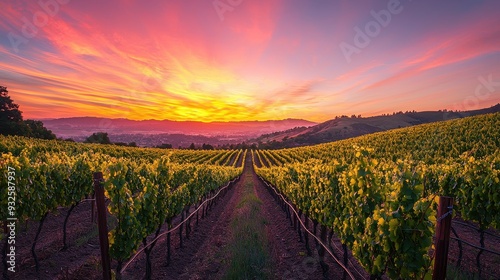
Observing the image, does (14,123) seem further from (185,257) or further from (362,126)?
(362,126)

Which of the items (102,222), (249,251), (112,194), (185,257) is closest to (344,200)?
(249,251)

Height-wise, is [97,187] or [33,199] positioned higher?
[97,187]

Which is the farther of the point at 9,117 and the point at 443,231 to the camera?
the point at 9,117

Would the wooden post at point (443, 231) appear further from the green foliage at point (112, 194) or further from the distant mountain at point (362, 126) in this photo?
the distant mountain at point (362, 126)

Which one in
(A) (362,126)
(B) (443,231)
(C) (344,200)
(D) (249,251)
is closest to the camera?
(B) (443,231)

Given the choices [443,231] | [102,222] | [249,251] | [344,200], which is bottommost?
[249,251]

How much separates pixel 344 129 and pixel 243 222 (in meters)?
132

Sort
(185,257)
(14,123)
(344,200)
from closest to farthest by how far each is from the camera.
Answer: (344,200)
(185,257)
(14,123)

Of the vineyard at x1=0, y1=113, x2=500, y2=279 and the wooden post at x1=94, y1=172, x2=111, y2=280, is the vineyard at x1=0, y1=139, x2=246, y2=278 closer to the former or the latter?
the vineyard at x1=0, y1=113, x2=500, y2=279

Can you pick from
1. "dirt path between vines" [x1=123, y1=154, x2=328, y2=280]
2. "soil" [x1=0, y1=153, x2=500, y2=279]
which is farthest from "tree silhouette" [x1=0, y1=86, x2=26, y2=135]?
"dirt path between vines" [x1=123, y1=154, x2=328, y2=280]

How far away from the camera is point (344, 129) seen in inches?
5379

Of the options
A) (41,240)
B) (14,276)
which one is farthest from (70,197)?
(14,276)

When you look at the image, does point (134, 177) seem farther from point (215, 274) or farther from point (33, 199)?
point (215, 274)

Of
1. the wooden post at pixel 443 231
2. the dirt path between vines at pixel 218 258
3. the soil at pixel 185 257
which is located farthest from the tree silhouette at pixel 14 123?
the wooden post at pixel 443 231
